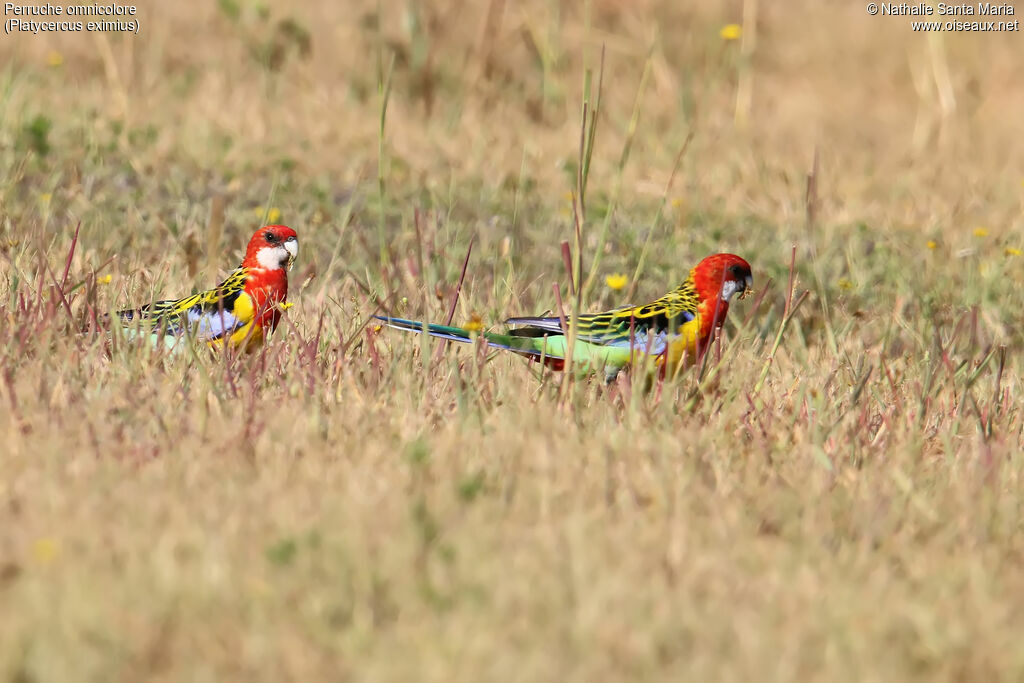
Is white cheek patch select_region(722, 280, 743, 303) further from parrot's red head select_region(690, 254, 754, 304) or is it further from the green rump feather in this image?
the green rump feather

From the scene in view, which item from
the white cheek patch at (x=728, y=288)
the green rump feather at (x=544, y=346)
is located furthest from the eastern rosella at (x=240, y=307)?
the white cheek patch at (x=728, y=288)

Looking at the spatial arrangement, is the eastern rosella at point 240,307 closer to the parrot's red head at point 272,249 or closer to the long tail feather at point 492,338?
the parrot's red head at point 272,249

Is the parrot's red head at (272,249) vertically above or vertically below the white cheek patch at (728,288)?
above

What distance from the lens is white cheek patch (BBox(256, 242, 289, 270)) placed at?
464 cm

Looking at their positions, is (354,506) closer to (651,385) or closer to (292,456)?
(292,456)

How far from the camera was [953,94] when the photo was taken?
9586 mm

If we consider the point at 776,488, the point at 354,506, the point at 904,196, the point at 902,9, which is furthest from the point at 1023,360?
the point at 902,9

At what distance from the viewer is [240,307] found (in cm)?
445

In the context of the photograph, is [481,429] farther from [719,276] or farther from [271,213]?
[271,213]

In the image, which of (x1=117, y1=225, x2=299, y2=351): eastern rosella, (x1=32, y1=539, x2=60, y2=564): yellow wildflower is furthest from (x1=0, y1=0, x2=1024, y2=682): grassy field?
(x1=117, y1=225, x2=299, y2=351): eastern rosella

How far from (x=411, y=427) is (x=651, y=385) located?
100 cm

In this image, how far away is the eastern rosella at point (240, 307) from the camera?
425 cm

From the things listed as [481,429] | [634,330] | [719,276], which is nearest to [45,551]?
[481,429]

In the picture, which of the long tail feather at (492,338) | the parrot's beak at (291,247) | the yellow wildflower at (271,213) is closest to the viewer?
the long tail feather at (492,338)
